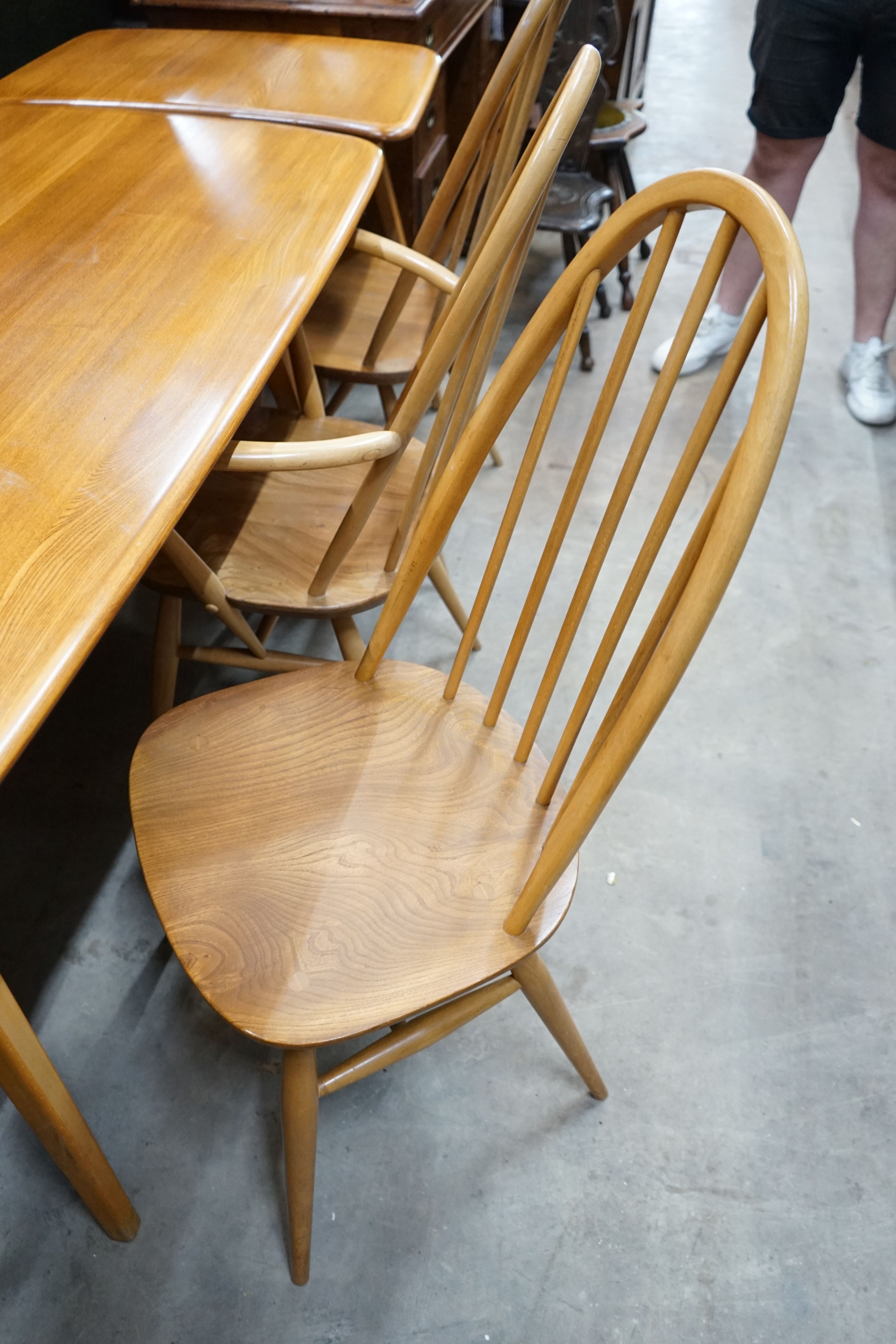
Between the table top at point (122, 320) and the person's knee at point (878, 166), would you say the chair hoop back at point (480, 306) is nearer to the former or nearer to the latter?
the table top at point (122, 320)

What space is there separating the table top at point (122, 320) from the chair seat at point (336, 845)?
0.25 metres

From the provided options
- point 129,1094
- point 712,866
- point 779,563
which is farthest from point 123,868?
point 779,563

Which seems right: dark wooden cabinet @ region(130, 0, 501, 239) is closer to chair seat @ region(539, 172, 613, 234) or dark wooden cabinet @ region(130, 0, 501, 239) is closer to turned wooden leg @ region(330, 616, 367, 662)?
chair seat @ region(539, 172, 613, 234)

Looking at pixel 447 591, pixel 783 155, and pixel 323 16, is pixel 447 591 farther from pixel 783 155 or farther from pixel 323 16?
pixel 783 155

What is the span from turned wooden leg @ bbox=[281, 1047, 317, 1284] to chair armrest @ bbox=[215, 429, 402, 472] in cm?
56

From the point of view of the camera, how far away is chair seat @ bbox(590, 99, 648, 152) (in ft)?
7.45

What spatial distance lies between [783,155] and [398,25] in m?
0.88

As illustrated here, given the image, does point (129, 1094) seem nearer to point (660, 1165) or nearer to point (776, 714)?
point (660, 1165)

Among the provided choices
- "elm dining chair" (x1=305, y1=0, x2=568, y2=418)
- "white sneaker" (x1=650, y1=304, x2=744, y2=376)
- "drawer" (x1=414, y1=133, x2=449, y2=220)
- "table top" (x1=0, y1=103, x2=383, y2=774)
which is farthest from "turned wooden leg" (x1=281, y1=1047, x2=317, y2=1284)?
"white sneaker" (x1=650, y1=304, x2=744, y2=376)

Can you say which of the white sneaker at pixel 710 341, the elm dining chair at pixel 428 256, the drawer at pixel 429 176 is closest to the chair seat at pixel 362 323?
the elm dining chair at pixel 428 256

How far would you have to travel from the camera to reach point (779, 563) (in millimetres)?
1807

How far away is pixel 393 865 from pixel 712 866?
2.31 ft

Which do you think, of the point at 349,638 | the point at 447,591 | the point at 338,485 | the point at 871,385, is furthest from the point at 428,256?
the point at 871,385

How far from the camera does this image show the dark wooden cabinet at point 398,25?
5.47 ft
